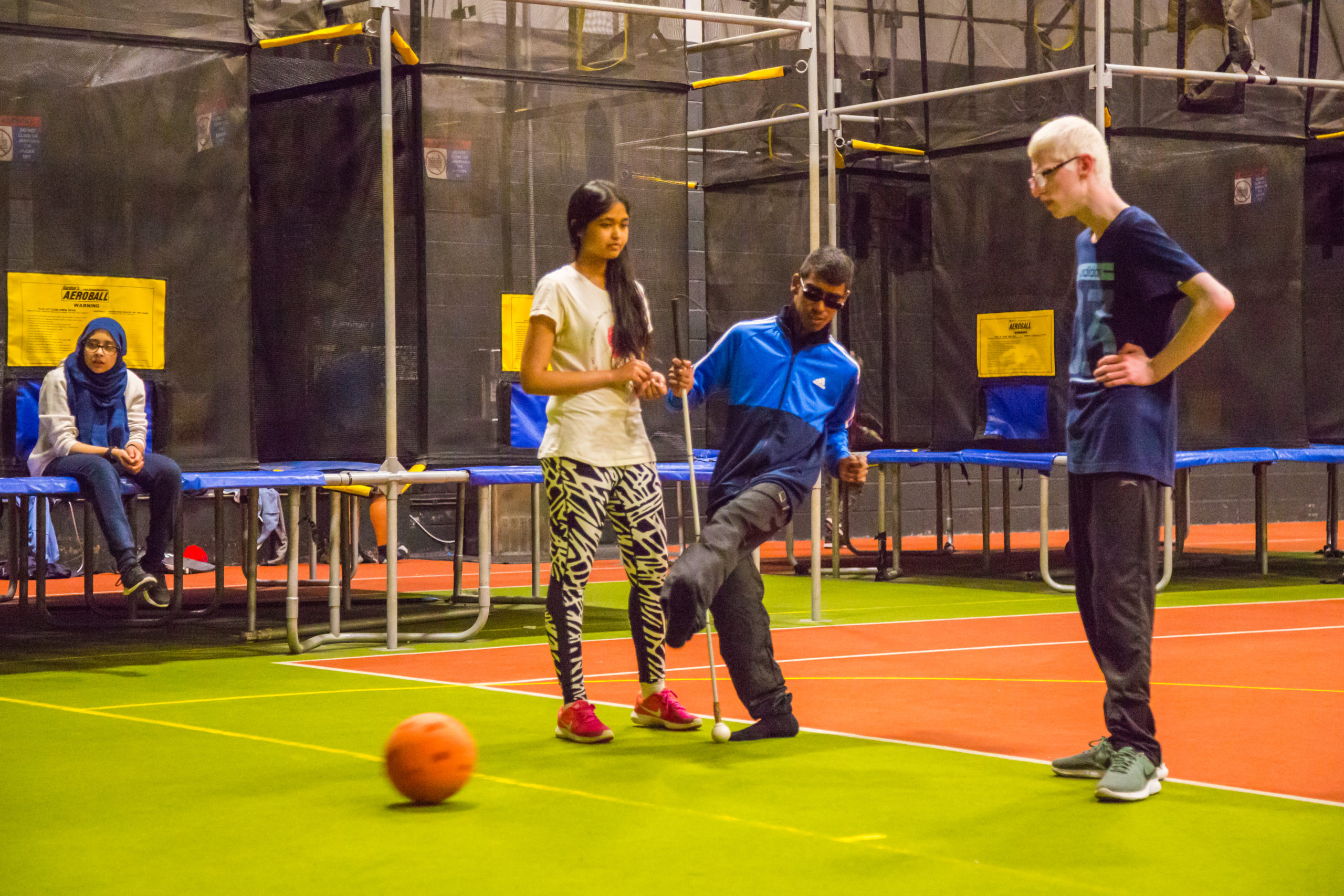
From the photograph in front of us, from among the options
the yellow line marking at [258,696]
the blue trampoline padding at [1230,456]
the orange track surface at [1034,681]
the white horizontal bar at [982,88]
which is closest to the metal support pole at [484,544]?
the orange track surface at [1034,681]

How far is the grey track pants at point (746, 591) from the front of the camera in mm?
5332

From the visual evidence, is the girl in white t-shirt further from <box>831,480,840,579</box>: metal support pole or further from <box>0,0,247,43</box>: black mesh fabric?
<box>831,480,840,579</box>: metal support pole

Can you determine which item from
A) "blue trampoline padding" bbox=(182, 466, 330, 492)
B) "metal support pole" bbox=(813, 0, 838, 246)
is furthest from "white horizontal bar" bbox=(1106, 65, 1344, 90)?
"blue trampoline padding" bbox=(182, 466, 330, 492)

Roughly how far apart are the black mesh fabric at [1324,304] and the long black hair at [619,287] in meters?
9.04

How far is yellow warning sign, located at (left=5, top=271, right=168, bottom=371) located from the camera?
901 cm

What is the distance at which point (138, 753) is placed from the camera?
557 cm

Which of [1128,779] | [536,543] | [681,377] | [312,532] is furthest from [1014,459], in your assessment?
[1128,779]

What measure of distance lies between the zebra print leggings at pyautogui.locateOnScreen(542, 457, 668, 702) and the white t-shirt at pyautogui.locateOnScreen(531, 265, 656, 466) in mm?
46

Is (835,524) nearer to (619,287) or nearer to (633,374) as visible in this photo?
(619,287)

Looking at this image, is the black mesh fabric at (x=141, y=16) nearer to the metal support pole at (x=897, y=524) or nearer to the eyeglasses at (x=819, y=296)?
the eyeglasses at (x=819, y=296)

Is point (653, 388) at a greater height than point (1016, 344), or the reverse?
point (1016, 344)

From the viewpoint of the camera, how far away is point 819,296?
5.62 m

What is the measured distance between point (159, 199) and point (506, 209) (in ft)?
6.13

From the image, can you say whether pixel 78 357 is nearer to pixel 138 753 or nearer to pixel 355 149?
pixel 355 149
